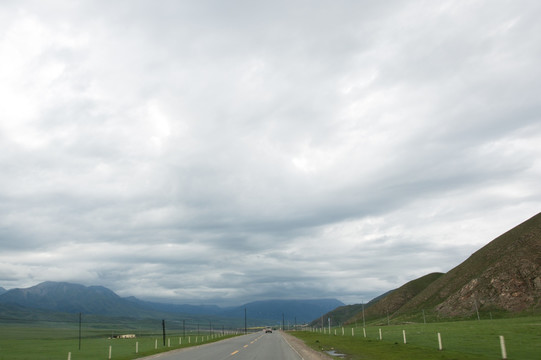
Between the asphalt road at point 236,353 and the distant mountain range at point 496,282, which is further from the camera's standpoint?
the distant mountain range at point 496,282

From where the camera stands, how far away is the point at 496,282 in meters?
132

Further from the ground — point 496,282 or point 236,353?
point 496,282

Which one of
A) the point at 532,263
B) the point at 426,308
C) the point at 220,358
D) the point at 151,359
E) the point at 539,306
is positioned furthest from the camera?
Answer: the point at 426,308

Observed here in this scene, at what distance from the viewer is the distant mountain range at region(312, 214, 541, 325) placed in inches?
4835

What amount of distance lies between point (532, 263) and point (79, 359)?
135m

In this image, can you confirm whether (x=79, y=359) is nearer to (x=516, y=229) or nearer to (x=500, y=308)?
(x=500, y=308)

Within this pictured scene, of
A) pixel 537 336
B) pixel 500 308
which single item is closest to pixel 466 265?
pixel 500 308

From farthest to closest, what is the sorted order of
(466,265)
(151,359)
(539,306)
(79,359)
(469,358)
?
(466,265), (539,306), (79,359), (151,359), (469,358)

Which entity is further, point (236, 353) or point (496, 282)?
point (496, 282)

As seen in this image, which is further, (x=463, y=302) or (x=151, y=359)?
(x=463, y=302)

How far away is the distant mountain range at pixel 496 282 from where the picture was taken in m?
123

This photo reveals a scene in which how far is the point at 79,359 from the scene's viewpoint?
44.7 metres

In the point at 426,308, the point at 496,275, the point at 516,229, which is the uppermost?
the point at 516,229

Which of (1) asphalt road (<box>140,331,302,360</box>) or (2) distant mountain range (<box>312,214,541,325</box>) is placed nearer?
(1) asphalt road (<box>140,331,302,360</box>)
